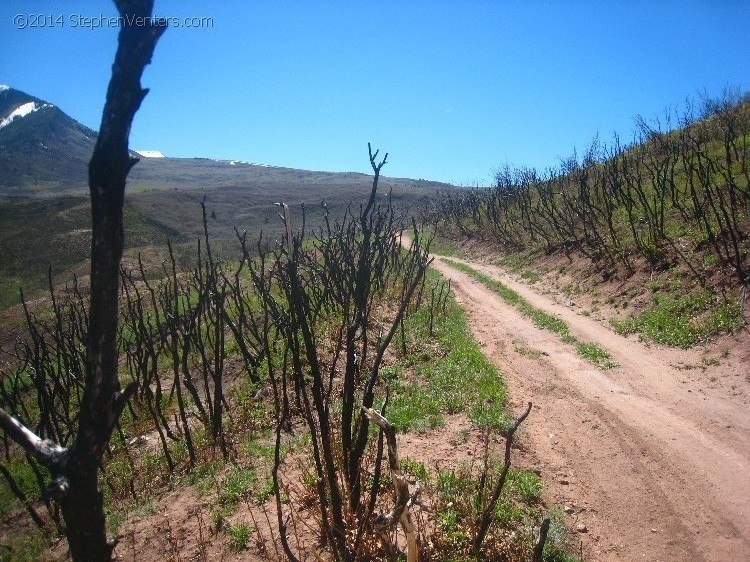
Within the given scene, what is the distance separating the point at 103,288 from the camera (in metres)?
1.98

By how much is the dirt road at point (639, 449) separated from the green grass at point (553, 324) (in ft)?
0.66

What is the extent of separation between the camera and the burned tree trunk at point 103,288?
1.94 meters

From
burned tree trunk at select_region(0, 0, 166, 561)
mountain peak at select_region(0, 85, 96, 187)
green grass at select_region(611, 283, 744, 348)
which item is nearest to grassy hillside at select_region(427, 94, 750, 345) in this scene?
green grass at select_region(611, 283, 744, 348)

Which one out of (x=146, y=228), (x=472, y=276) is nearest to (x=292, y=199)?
(x=146, y=228)

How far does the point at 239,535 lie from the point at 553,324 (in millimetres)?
8420

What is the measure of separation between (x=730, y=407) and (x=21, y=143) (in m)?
97.6

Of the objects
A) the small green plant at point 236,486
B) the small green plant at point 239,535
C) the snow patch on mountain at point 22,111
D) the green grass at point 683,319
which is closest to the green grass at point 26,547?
the small green plant at point 236,486

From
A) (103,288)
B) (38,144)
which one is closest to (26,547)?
(103,288)

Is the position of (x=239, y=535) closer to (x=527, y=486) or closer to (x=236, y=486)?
(x=236, y=486)

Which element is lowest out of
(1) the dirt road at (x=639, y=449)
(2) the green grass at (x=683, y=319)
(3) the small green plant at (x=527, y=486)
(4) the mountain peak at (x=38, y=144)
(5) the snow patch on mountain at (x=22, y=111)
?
(3) the small green plant at (x=527, y=486)

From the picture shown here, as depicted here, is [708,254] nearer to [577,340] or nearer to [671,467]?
[577,340]

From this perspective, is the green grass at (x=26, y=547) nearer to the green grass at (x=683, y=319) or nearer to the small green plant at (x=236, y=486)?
the small green plant at (x=236, y=486)

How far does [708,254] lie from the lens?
33.9 feet

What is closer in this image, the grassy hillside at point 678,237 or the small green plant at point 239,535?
the small green plant at point 239,535
